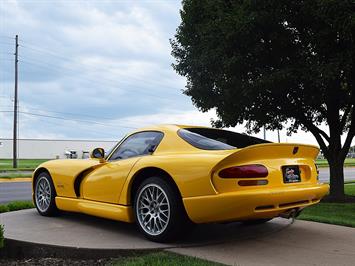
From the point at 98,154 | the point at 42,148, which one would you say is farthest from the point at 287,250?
the point at 42,148

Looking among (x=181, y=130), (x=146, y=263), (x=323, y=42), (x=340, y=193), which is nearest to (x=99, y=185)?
(x=181, y=130)

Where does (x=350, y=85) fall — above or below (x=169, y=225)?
above

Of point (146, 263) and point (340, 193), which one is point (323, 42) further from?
point (146, 263)

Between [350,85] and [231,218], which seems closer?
[231,218]

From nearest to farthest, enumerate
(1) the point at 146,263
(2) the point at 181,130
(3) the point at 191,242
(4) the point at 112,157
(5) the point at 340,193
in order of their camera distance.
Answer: (1) the point at 146,263, (3) the point at 191,242, (2) the point at 181,130, (4) the point at 112,157, (5) the point at 340,193

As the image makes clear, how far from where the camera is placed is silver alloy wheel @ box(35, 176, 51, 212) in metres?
7.07

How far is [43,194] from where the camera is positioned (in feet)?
23.6

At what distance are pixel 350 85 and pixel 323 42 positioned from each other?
1.92 meters

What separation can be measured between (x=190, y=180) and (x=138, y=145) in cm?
131

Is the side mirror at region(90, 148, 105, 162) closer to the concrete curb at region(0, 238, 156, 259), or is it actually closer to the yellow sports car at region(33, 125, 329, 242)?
the yellow sports car at region(33, 125, 329, 242)

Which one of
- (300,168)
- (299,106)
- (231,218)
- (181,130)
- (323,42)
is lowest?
(231,218)

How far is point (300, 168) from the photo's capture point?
5488 millimetres

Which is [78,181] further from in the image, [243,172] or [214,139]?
[243,172]

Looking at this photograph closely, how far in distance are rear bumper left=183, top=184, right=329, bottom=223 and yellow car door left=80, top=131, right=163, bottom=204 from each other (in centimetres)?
109
